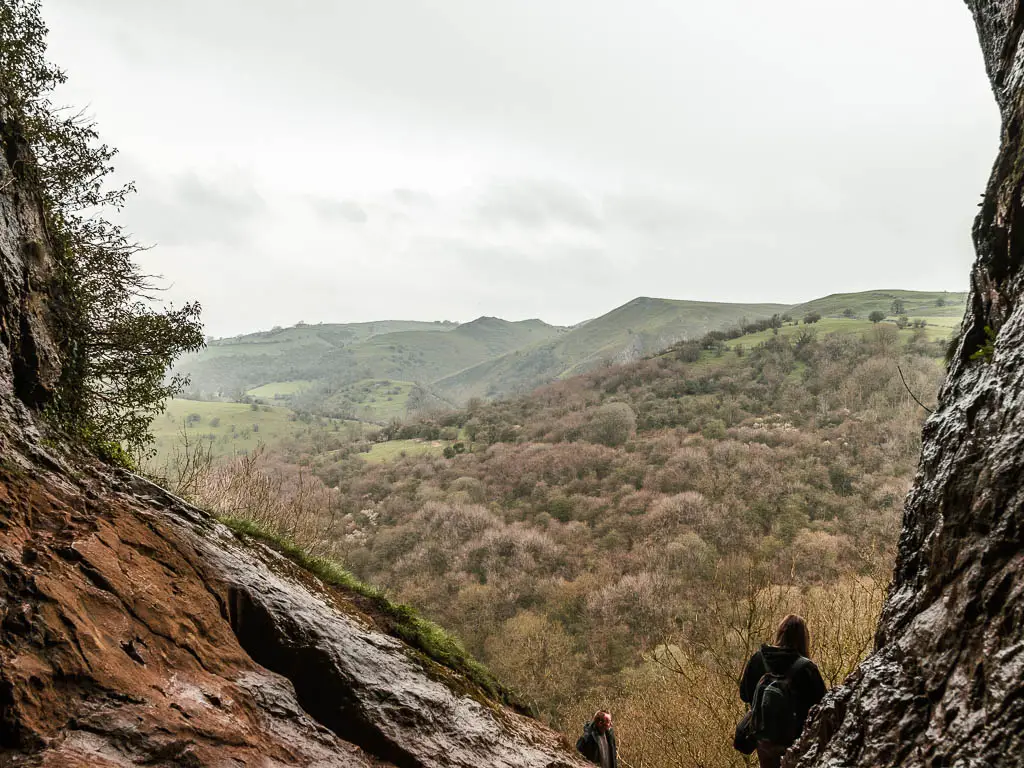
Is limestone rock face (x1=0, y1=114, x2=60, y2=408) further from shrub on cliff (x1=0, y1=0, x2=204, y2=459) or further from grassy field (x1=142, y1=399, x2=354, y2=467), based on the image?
grassy field (x1=142, y1=399, x2=354, y2=467)

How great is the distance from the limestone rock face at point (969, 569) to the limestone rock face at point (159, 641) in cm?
468

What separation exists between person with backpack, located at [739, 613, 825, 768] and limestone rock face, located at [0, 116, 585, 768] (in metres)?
3.62

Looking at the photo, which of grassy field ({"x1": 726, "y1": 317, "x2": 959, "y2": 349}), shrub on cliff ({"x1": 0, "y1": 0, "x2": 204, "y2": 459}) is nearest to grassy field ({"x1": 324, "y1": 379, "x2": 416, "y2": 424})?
grassy field ({"x1": 726, "y1": 317, "x2": 959, "y2": 349})

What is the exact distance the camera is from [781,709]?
535 centimetres

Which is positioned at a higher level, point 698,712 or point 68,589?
point 68,589

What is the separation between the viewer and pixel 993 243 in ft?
19.1

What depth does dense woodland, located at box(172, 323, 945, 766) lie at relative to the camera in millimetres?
17422

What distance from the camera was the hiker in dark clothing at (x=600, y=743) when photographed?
8070 millimetres

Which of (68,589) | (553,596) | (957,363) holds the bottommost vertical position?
(553,596)

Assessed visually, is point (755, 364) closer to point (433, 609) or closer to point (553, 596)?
point (553, 596)

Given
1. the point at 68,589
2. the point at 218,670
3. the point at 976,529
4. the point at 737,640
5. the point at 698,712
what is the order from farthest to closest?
1. the point at 737,640
2. the point at 698,712
3. the point at 218,670
4. the point at 68,589
5. the point at 976,529

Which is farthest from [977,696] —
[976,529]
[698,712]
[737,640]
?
[737,640]

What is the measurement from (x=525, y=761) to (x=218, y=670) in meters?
4.39

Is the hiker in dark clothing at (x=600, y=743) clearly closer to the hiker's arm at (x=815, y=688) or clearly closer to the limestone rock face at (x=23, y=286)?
the hiker's arm at (x=815, y=688)
